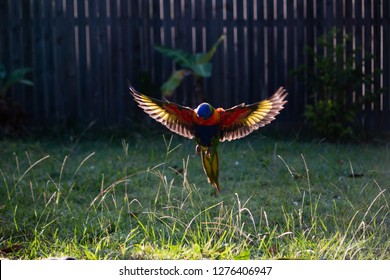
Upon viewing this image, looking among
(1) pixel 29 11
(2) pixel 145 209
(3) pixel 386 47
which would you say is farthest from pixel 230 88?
(2) pixel 145 209

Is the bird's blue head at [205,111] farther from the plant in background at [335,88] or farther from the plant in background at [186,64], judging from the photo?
the plant in background at [186,64]

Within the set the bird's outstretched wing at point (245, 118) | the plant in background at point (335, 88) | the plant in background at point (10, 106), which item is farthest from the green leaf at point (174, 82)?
the bird's outstretched wing at point (245, 118)

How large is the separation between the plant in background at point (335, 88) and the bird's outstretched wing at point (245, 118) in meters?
4.33

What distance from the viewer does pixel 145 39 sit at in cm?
924

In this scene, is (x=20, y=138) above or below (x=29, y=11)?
below

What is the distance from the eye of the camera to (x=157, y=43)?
9188 mm

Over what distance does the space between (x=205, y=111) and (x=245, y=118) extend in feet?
0.92

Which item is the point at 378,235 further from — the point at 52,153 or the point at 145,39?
the point at 145,39

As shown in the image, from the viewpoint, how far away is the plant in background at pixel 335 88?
829 cm

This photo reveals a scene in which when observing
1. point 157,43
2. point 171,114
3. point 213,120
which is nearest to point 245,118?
point 213,120

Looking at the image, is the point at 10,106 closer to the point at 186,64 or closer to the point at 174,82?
the point at 174,82

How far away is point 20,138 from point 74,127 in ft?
2.09

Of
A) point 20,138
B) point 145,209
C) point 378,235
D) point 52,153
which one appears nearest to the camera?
point 378,235

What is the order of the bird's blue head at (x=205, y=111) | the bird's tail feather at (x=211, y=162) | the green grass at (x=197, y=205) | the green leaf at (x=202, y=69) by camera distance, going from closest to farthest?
the bird's blue head at (x=205, y=111) < the bird's tail feather at (x=211, y=162) < the green grass at (x=197, y=205) < the green leaf at (x=202, y=69)
